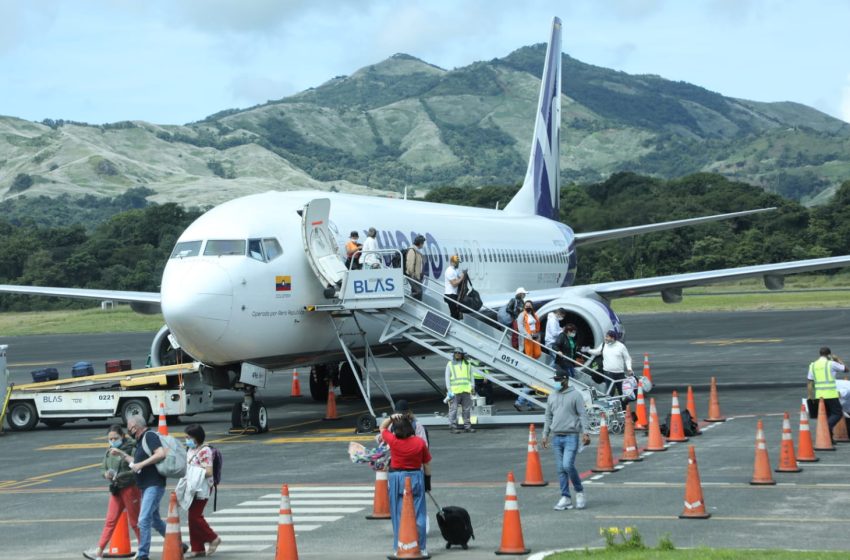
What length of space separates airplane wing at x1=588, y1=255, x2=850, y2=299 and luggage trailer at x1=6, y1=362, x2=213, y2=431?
10.4 m

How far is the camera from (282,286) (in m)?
27.4

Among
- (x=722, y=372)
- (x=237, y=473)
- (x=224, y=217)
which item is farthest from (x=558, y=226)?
(x=237, y=473)

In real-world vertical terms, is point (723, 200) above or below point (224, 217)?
above

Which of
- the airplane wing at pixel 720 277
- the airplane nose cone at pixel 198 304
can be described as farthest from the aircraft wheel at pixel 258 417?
the airplane wing at pixel 720 277

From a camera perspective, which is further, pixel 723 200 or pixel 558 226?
pixel 723 200

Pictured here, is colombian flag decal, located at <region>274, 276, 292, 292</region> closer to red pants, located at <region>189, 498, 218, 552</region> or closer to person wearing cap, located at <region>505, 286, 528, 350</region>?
person wearing cap, located at <region>505, 286, 528, 350</region>

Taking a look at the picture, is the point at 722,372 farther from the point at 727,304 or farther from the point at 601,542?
the point at 727,304

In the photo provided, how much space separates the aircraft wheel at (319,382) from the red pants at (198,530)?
2004 centimetres

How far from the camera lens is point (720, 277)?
34.2m

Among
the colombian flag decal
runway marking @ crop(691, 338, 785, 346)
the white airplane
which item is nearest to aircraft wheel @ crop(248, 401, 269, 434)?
the white airplane

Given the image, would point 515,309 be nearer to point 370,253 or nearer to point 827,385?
point 370,253

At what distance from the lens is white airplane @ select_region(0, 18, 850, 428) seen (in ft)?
86.3

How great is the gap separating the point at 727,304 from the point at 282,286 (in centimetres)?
5961

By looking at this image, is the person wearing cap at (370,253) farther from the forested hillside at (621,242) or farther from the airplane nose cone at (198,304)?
the forested hillside at (621,242)
